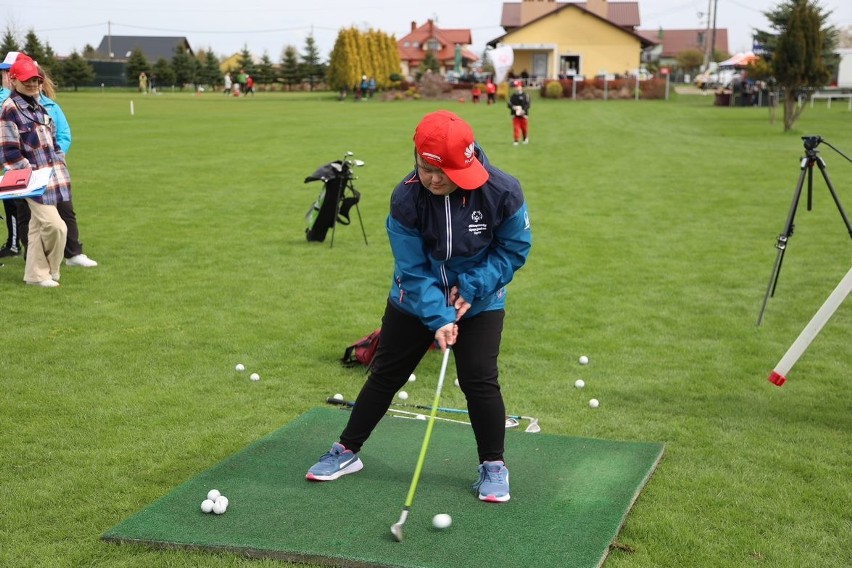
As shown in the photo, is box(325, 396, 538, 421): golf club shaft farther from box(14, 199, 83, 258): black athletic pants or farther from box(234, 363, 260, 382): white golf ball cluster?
box(14, 199, 83, 258): black athletic pants

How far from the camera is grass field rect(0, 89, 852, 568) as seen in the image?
5047 millimetres

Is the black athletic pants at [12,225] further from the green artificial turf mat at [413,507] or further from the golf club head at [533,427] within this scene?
the golf club head at [533,427]

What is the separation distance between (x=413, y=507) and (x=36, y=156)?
6.88m

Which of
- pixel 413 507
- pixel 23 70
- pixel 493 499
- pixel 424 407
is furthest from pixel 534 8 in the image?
pixel 413 507

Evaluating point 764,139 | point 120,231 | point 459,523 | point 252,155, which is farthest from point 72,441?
point 764,139

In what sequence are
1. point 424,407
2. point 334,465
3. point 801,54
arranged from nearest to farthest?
1. point 334,465
2. point 424,407
3. point 801,54

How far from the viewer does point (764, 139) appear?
29.7 m

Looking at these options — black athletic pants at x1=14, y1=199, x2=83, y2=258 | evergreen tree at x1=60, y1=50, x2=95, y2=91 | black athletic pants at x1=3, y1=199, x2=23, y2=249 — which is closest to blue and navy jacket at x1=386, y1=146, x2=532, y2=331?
black athletic pants at x1=14, y1=199, x2=83, y2=258

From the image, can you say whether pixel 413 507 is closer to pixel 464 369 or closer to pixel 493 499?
pixel 493 499

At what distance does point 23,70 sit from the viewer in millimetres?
9398

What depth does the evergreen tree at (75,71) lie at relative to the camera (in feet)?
233

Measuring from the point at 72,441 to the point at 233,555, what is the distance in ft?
6.79

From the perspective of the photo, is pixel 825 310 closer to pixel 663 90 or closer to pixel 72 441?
pixel 72 441

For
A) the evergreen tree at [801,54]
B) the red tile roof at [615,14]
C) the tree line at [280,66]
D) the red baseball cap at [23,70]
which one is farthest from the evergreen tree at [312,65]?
the red baseball cap at [23,70]
